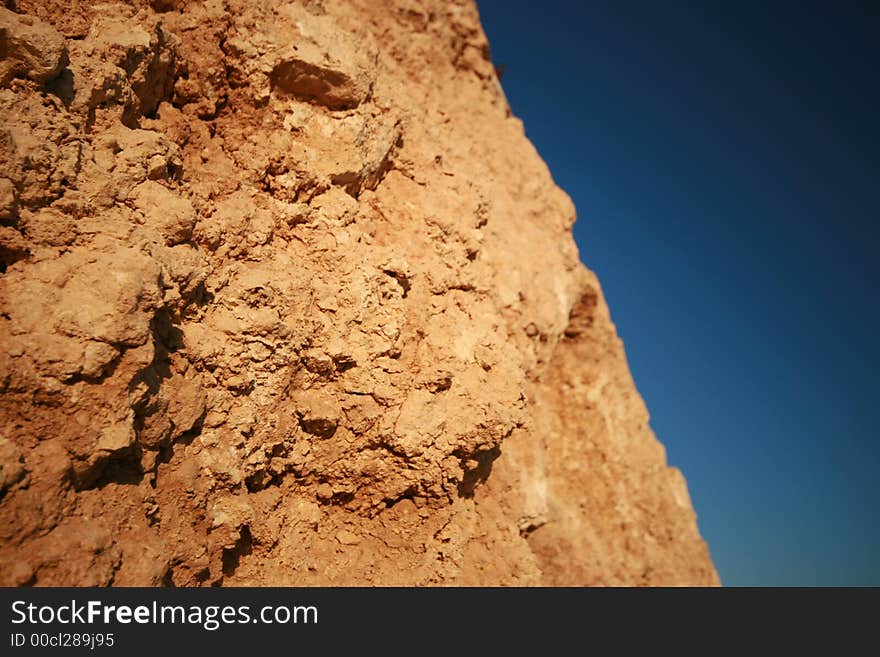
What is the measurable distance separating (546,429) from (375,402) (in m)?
3.97

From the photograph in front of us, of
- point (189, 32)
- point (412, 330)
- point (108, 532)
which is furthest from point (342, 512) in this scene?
point (189, 32)

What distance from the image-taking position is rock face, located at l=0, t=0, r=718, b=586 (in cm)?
345

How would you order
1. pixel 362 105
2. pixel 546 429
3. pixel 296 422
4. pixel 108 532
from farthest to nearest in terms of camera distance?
pixel 546 429 < pixel 362 105 < pixel 296 422 < pixel 108 532

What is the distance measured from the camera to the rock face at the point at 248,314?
11.3 ft

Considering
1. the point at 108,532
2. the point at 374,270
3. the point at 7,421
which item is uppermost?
the point at 374,270

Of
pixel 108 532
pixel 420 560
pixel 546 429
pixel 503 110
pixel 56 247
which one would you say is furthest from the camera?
pixel 503 110

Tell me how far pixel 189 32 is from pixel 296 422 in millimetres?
3382

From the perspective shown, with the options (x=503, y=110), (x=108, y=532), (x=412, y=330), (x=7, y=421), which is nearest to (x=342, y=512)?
(x=412, y=330)

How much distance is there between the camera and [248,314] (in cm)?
455
